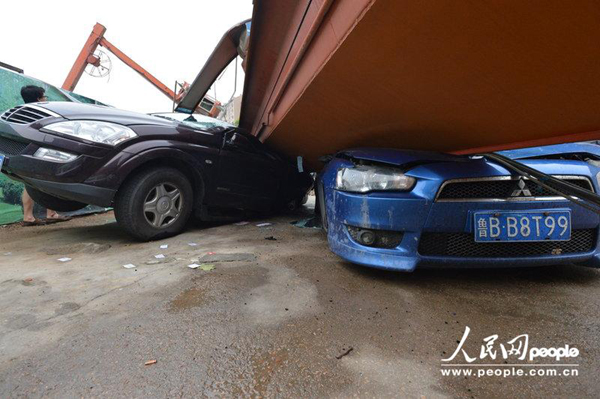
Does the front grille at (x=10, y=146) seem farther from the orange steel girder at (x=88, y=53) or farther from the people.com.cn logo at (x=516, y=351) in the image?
the orange steel girder at (x=88, y=53)

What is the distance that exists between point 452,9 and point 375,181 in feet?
3.12

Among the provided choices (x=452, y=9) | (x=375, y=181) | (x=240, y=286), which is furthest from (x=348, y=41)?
(x=240, y=286)

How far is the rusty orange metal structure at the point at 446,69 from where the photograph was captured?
87 centimetres

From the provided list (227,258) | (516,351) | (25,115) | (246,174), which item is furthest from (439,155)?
(25,115)

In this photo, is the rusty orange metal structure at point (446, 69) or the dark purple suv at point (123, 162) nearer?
the rusty orange metal structure at point (446, 69)

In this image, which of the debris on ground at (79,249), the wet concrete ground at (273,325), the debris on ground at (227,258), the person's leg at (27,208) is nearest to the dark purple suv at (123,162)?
the debris on ground at (79,249)

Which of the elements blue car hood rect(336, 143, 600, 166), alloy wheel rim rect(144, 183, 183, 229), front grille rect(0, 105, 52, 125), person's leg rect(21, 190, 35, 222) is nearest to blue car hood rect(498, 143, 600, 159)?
blue car hood rect(336, 143, 600, 166)

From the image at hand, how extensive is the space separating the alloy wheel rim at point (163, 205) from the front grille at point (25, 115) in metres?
0.98

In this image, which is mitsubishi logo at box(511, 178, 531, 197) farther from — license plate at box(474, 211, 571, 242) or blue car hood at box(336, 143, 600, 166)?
blue car hood at box(336, 143, 600, 166)

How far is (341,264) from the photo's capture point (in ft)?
6.48

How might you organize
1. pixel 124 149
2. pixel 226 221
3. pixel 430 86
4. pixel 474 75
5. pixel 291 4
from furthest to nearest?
pixel 226 221, pixel 124 149, pixel 291 4, pixel 430 86, pixel 474 75

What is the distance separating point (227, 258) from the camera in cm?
207

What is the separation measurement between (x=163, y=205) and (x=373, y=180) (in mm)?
1920

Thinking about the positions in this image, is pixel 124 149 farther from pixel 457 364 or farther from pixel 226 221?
pixel 457 364
